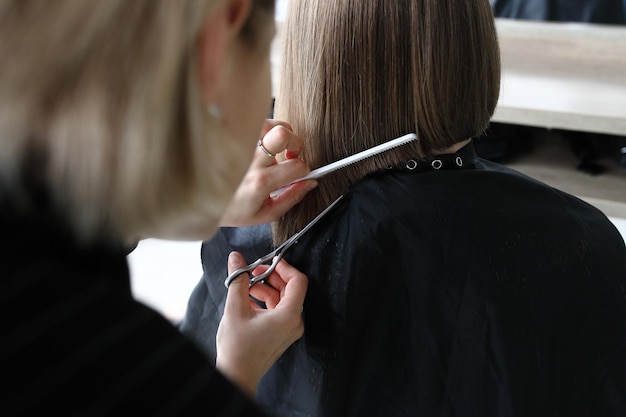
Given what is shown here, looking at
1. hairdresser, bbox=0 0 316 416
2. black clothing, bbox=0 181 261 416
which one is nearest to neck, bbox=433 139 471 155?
hairdresser, bbox=0 0 316 416

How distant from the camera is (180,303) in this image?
207 cm

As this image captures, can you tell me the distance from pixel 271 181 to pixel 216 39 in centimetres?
52

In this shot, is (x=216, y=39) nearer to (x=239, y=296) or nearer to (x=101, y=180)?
(x=101, y=180)

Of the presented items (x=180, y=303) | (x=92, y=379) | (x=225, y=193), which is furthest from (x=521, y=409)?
(x=180, y=303)

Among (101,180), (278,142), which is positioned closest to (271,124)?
(278,142)

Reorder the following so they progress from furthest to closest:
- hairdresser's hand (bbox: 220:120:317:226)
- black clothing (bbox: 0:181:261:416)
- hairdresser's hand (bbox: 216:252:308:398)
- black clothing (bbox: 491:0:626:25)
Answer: black clothing (bbox: 491:0:626:25) → hairdresser's hand (bbox: 220:120:317:226) → hairdresser's hand (bbox: 216:252:308:398) → black clothing (bbox: 0:181:261:416)

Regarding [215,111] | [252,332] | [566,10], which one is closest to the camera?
[215,111]

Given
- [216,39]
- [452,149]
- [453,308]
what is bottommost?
[453,308]

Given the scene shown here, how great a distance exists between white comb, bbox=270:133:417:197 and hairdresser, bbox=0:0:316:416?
0.46 m

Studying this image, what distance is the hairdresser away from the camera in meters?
0.44

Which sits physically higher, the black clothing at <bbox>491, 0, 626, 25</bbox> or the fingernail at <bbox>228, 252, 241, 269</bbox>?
the black clothing at <bbox>491, 0, 626, 25</bbox>

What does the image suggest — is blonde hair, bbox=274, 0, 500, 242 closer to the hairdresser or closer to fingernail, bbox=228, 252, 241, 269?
fingernail, bbox=228, 252, 241, 269

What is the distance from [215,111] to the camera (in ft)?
1.85

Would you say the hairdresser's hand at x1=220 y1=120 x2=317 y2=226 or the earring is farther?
the hairdresser's hand at x1=220 y1=120 x2=317 y2=226
